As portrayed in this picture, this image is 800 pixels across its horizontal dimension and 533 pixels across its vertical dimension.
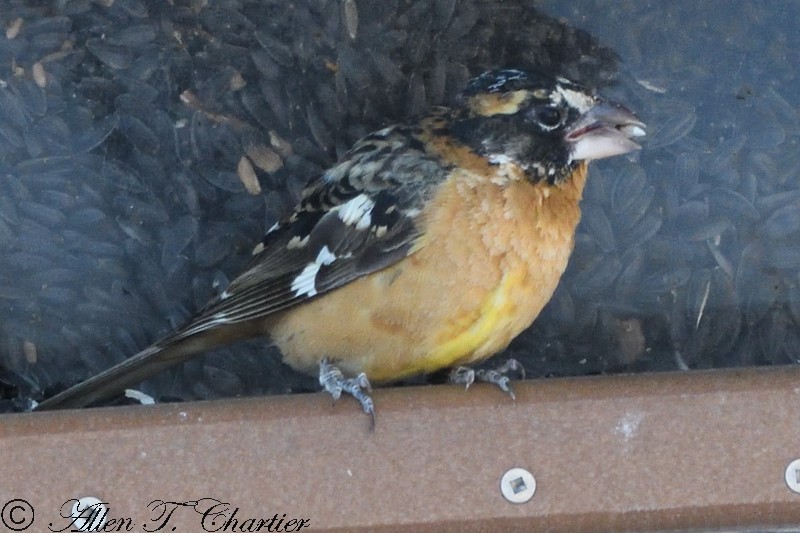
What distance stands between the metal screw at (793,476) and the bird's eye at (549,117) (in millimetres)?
1017

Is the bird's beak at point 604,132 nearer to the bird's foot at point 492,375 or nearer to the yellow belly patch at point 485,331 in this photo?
the yellow belly patch at point 485,331

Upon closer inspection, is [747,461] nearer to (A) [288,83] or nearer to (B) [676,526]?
(B) [676,526]

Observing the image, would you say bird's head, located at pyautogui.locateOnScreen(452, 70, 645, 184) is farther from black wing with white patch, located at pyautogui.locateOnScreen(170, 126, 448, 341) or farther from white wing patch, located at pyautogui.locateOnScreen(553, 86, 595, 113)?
black wing with white patch, located at pyautogui.locateOnScreen(170, 126, 448, 341)

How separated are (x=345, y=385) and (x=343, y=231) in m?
0.47

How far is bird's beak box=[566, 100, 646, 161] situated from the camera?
3457 mm

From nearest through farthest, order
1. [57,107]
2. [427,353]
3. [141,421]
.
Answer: [141,421] < [427,353] < [57,107]

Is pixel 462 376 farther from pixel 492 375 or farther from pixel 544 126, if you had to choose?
pixel 544 126

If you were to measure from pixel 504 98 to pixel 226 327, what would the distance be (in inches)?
35.9

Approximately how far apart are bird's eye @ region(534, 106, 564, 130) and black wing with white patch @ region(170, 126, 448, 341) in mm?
276

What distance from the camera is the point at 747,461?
3041 millimetres

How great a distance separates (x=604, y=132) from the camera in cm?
346

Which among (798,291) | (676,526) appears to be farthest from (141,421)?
(798,291)

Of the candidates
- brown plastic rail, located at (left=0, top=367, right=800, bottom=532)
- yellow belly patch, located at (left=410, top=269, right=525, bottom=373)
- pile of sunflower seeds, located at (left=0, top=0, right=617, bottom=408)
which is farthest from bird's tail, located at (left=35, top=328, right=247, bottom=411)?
yellow belly patch, located at (left=410, top=269, right=525, bottom=373)
